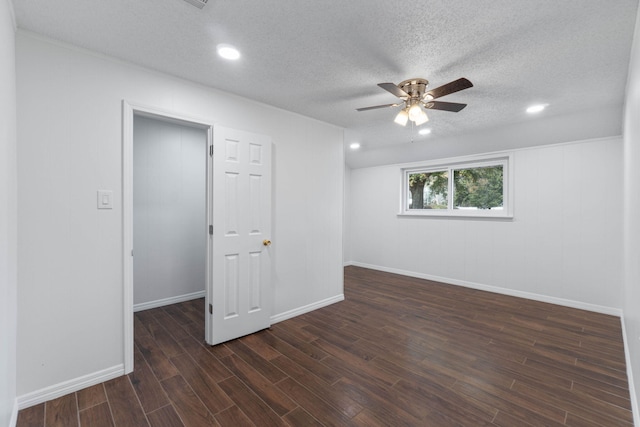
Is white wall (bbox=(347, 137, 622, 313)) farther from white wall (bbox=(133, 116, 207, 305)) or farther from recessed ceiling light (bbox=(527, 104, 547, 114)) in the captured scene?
white wall (bbox=(133, 116, 207, 305))

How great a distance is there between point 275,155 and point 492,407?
111 inches

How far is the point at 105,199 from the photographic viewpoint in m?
2.12

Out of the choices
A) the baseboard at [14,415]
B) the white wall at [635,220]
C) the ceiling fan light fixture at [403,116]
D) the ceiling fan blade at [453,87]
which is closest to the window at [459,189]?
the white wall at [635,220]

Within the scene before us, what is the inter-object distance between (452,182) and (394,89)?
3373 millimetres

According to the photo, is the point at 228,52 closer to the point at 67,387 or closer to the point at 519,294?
the point at 67,387

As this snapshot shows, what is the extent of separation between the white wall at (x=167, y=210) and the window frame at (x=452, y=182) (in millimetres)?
3718

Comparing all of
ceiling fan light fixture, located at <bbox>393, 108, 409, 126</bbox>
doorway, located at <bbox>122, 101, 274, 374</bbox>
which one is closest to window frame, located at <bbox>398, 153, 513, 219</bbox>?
ceiling fan light fixture, located at <bbox>393, 108, 409, 126</bbox>

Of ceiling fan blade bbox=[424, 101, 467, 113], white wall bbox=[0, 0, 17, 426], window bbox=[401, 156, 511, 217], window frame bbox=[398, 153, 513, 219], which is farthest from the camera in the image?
window bbox=[401, 156, 511, 217]

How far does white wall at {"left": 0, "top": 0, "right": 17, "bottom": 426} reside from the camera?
1.41 metres

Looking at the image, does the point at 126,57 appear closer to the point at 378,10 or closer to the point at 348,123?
the point at 378,10

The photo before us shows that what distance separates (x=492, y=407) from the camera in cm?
188

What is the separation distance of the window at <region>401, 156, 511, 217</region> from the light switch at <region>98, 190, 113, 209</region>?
15.4ft

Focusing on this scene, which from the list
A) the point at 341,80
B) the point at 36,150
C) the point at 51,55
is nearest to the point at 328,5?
the point at 341,80

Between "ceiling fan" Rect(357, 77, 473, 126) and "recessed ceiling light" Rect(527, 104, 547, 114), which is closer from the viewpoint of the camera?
"ceiling fan" Rect(357, 77, 473, 126)
